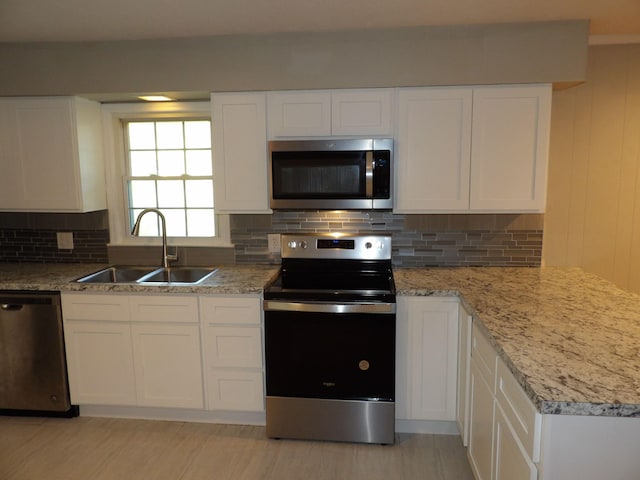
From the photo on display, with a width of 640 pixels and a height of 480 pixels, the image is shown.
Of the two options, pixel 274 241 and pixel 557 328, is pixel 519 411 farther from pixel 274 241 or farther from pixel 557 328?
pixel 274 241

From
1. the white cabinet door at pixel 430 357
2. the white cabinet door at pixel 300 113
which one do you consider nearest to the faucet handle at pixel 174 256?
the white cabinet door at pixel 300 113

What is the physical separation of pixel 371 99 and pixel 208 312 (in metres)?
1.54

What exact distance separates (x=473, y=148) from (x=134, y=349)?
7.51 ft

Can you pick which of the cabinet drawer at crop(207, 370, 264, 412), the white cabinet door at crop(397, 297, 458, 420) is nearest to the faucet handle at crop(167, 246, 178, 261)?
the cabinet drawer at crop(207, 370, 264, 412)

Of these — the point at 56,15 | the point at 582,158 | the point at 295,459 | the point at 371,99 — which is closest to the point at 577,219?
the point at 582,158

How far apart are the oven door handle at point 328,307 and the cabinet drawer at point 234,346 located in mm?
242

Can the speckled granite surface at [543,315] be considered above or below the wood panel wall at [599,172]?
below

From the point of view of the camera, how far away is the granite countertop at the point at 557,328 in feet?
4.24

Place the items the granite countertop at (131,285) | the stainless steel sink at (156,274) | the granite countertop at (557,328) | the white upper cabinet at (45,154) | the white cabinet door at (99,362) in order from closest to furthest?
the granite countertop at (557,328) → the granite countertop at (131,285) → the white cabinet door at (99,362) → the white upper cabinet at (45,154) → the stainless steel sink at (156,274)

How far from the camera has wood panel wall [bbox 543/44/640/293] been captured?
9.48 feet

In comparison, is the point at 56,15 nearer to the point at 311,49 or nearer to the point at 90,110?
the point at 90,110

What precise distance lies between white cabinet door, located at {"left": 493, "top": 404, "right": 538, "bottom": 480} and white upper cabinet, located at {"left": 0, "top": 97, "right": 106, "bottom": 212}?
2.68m

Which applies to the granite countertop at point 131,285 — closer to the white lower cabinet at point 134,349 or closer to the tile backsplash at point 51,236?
the white lower cabinet at point 134,349

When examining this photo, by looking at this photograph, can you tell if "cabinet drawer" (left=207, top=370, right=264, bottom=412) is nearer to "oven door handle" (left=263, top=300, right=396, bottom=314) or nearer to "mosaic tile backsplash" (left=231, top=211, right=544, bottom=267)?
"oven door handle" (left=263, top=300, right=396, bottom=314)
